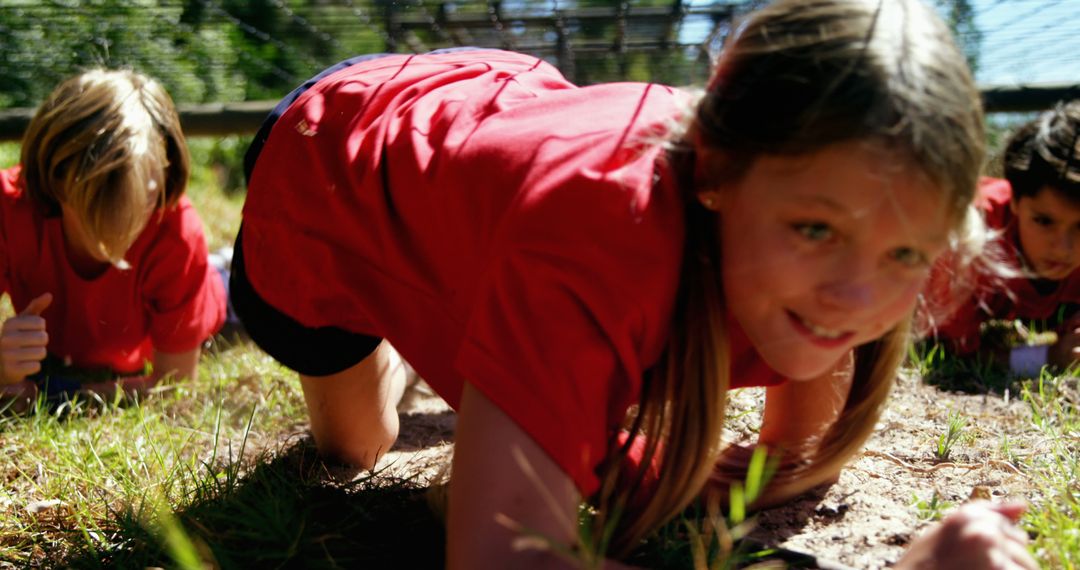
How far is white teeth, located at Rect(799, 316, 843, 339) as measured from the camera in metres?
1.20

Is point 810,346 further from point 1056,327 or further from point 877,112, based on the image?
point 1056,327

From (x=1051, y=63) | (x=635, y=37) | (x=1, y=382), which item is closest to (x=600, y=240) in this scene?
(x=1, y=382)

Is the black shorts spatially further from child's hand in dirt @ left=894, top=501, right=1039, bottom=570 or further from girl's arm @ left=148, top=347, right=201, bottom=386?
child's hand in dirt @ left=894, top=501, right=1039, bottom=570

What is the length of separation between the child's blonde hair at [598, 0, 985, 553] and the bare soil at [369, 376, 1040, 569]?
295 mm

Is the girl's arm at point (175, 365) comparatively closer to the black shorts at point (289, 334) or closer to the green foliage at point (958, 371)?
the black shorts at point (289, 334)

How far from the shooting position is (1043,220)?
2803 mm

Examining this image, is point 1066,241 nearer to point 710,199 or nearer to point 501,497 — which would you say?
point 710,199

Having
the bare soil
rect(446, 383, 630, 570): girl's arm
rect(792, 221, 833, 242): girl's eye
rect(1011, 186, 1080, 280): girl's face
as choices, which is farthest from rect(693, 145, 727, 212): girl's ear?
rect(1011, 186, 1080, 280): girl's face

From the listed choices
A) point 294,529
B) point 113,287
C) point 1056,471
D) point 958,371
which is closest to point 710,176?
point 294,529

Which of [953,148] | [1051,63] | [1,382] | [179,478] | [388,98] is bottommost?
[1,382]

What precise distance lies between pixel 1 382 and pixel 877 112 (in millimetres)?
2087

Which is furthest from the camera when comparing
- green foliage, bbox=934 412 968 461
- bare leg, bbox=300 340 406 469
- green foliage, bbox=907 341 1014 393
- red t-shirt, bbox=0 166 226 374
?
red t-shirt, bbox=0 166 226 374

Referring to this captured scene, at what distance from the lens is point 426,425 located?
228 cm

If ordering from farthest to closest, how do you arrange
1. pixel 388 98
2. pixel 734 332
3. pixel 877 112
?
pixel 388 98 → pixel 734 332 → pixel 877 112
